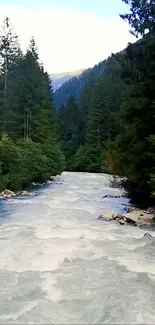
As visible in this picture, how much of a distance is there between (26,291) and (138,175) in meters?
9.60

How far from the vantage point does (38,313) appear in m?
6.00

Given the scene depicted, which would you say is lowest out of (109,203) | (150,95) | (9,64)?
(109,203)

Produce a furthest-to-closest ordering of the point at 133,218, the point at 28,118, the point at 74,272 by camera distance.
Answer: the point at 28,118 → the point at 133,218 → the point at 74,272

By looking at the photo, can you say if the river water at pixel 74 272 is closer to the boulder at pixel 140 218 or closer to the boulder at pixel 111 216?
the boulder at pixel 111 216

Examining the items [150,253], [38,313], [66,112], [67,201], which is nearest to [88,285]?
[38,313]

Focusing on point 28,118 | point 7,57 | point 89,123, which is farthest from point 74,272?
point 89,123

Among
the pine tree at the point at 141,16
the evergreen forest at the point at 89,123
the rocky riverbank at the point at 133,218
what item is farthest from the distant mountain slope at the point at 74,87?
the rocky riverbank at the point at 133,218

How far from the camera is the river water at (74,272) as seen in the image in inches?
239

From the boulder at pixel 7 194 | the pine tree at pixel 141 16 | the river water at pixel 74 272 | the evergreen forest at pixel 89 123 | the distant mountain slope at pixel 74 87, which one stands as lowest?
the boulder at pixel 7 194

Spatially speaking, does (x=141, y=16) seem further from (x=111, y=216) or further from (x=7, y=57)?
(x=7, y=57)

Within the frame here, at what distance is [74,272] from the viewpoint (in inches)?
315

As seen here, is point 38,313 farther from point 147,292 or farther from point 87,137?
point 87,137

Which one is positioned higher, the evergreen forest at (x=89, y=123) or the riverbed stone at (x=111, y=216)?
the evergreen forest at (x=89, y=123)

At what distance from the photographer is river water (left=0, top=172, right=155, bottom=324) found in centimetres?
608
